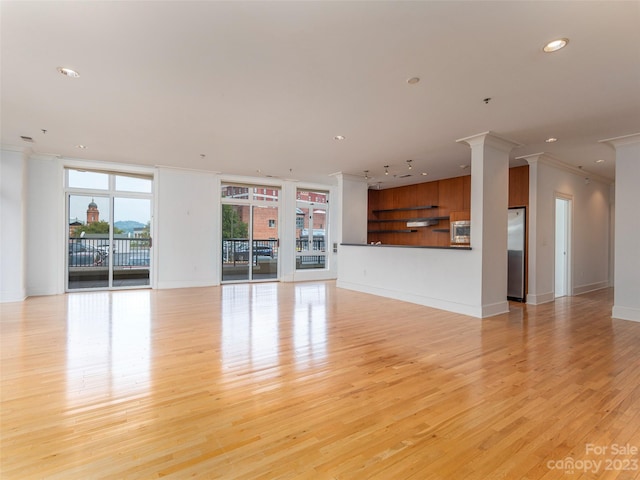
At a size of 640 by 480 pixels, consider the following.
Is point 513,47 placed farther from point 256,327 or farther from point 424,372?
point 256,327

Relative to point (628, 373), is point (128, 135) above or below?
above

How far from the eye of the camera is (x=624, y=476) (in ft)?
5.25

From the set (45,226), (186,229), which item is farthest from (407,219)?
(45,226)

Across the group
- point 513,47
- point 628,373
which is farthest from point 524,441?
point 513,47

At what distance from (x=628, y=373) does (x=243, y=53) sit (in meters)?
4.43

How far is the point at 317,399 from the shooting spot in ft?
7.70

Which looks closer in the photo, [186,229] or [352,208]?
[186,229]

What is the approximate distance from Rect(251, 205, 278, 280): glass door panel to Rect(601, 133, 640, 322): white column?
695 cm

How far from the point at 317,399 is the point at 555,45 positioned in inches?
131

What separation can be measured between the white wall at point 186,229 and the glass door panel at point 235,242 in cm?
32

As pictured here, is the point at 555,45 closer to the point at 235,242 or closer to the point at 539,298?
the point at 539,298

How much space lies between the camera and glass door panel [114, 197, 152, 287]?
704 centimetres

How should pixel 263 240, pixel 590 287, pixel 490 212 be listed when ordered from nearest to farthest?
pixel 490 212
pixel 590 287
pixel 263 240

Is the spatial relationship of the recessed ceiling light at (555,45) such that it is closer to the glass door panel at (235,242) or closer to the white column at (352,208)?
the white column at (352,208)
